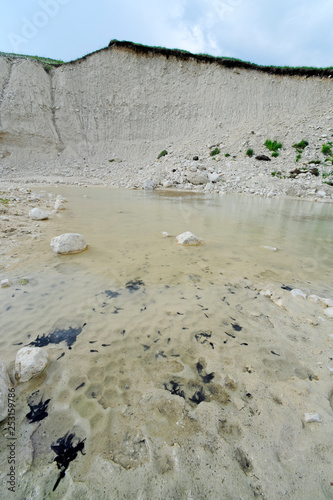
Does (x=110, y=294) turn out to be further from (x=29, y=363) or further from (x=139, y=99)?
(x=139, y=99)

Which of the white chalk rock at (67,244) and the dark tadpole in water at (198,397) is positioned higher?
the white chalk rock at (67,244)

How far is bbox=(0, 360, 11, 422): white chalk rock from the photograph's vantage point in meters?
1.30

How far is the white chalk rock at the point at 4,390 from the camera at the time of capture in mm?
1305

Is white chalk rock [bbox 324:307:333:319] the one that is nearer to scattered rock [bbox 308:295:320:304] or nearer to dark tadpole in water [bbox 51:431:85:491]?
scattered rock [bbox 308:295:320:304]

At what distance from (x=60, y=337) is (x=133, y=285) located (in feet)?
3.52

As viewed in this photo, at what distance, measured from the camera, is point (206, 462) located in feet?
3.79

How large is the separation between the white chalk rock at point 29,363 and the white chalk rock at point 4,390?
80mm

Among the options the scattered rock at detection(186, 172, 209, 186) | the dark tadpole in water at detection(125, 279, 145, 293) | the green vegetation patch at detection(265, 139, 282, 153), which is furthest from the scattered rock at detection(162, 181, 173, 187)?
the dark tadpole in water at detection(125, 279, 145, 293)

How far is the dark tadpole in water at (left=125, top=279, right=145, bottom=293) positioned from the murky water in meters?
0.01

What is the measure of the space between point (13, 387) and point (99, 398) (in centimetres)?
61

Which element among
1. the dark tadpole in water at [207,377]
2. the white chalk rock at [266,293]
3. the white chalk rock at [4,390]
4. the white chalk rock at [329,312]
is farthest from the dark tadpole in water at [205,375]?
the white chalk rock at [329,312]

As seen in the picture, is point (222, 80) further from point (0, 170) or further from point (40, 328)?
point (40, 328)

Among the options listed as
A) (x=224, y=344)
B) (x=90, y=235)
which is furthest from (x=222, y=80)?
(x=224, y=344)

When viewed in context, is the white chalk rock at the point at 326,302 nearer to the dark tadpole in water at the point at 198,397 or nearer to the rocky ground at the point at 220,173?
the dark tadpole in water at the point at 198,397
